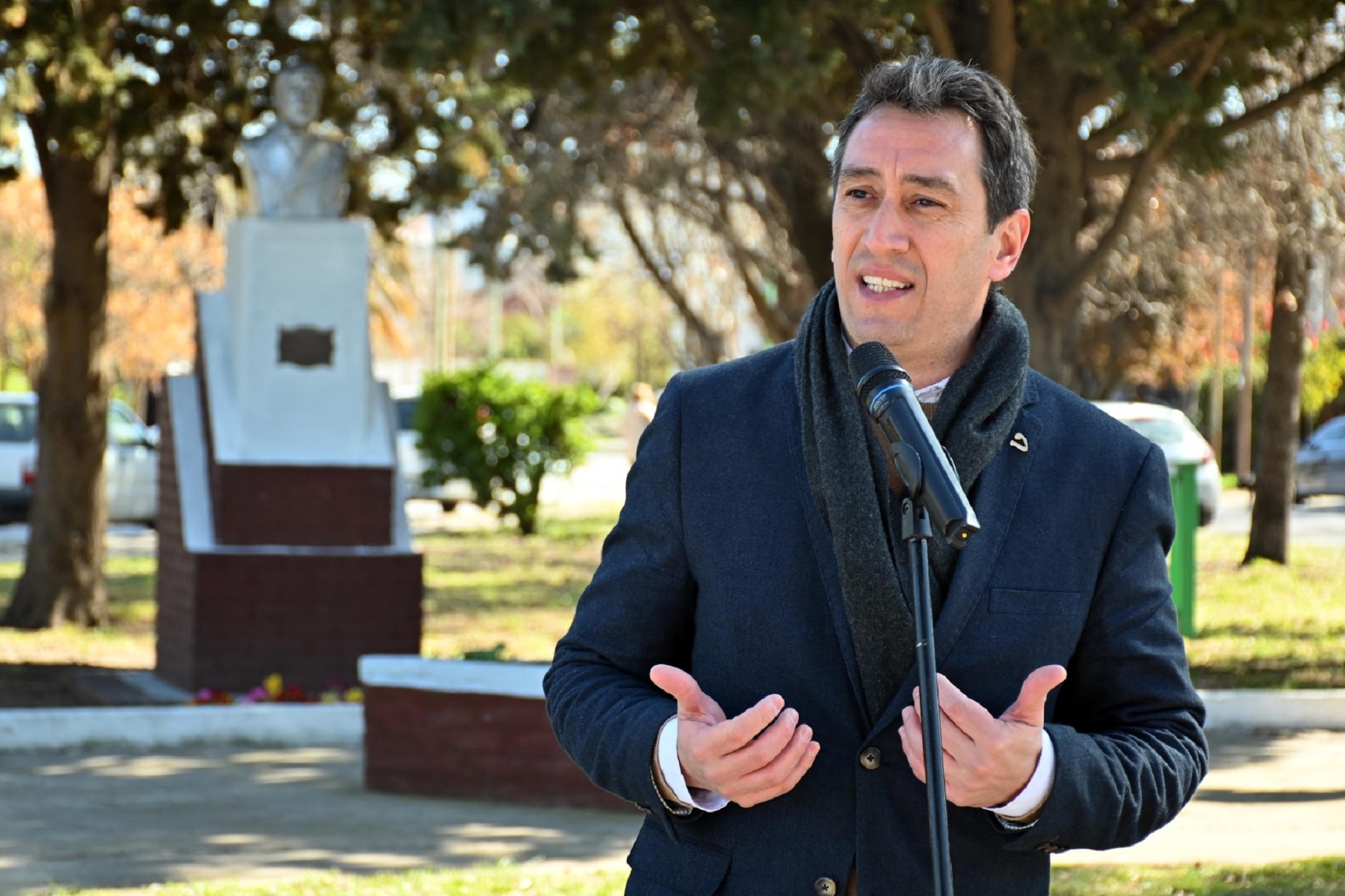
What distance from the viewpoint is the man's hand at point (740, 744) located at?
7.11 feet

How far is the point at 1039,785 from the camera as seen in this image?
2.22m

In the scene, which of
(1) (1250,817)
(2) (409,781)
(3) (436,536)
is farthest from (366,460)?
(3) (436,536)

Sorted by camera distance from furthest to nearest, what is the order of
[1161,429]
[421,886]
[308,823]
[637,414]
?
[1161,429]
[637,414]
[308,823]
[421,886]

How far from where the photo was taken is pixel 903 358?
2.52 meters

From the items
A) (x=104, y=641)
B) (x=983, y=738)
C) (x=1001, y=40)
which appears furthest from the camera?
(x=104, y=641)

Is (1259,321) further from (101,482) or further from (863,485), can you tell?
(863,485)

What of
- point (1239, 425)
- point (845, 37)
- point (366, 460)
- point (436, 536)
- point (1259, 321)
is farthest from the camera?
point (1259, 321)

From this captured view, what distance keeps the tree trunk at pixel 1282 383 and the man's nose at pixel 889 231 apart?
1497 cm

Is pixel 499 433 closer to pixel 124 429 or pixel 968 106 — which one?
pixel 124 429

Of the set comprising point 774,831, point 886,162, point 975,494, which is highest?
point 886,162

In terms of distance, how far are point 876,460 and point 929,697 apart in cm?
48

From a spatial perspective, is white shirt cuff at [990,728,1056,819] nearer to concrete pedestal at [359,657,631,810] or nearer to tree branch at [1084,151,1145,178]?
concrete pedestal at [359,657,631,810]

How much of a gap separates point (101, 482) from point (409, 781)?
634 cm

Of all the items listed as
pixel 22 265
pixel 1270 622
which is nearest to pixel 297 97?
pixel 1270 622
